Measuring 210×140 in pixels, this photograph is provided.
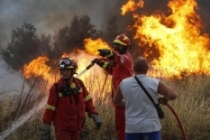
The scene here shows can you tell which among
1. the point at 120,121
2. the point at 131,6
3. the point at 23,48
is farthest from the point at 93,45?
the point at 120,121

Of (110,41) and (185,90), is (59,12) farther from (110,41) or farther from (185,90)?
(185,90)

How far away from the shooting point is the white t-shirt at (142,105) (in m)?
4.95

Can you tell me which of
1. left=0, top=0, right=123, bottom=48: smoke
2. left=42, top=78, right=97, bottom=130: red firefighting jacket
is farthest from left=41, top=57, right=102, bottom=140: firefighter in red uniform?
left=0, top=0, right=123, bottom=48: smoke

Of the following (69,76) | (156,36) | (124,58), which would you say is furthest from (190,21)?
(69,76)

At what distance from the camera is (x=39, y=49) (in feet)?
43.4

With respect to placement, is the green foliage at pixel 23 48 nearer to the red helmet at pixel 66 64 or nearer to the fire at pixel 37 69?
the fire at pixel 37 69

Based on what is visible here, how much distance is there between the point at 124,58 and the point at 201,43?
22.0 feet

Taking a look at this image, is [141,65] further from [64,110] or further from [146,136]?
[64,110]

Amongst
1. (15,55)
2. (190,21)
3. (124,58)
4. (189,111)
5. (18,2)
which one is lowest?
(189,111)

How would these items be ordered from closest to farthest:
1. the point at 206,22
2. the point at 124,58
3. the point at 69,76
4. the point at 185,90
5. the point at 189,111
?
the point at 69,76 < the point at 124,58 < the point at 189,111 < the point at 185,90 < the point at 206,22

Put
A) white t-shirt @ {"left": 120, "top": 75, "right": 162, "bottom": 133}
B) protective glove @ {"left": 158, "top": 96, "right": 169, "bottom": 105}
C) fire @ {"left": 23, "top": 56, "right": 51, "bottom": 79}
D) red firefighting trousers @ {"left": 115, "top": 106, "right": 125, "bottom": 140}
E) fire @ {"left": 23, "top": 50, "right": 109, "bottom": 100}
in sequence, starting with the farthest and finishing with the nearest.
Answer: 1. fire @ {"left": 23, "top": 56, "right": 51, "bottom": 79}
2. fire @ {"left": 23, "top": 50, "right": 109, "bottom": 100}
3. red firefighting trousers @ {"left": 115, "top": 106, "right": 125, "bottom": 140}
4. protective glove @ {"left": 158, "top": 96, "right": 169, "bottom": 105}
5. white t-shirt @ {"left": 120, "top": 75, "right": 162, "bottom": 133}

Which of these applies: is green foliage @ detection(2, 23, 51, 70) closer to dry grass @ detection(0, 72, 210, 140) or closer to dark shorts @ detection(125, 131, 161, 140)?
dry grass @ detection(0, 72, 210, 140)

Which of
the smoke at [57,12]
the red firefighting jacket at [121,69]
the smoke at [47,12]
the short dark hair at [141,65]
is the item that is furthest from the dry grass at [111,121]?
the smoke at [47,12]

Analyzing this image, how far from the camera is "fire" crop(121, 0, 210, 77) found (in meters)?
12.3
